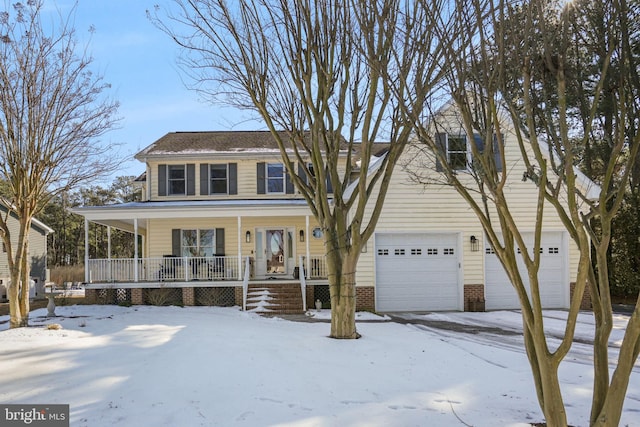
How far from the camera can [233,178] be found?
18.9 metres

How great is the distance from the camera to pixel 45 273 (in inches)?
1154

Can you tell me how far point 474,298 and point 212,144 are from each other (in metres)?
11.0

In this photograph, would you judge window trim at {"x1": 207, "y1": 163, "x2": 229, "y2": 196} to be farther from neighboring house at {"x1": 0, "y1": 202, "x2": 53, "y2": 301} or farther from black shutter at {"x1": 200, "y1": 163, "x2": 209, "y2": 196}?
neighboring house at {"x1": 0, "y1": 202, "x2": 53, "y2": 301}

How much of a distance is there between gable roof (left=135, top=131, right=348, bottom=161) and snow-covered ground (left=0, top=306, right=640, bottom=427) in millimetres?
9780

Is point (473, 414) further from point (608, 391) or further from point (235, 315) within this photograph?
point (235, 315)

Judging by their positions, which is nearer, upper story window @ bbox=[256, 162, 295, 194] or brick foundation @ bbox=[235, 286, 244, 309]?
brick foundation @ bbox=[235, 286, 244, 309]

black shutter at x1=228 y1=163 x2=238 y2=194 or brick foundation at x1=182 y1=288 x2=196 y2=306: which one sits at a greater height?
black shutter at x1=228 y1=163 x2=238 y2=194

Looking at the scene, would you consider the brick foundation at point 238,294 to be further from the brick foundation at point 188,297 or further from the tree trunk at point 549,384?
the tree trunk at point 549,384

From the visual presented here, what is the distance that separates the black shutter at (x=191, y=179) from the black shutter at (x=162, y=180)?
822mm

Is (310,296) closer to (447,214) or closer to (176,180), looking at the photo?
(447,214)

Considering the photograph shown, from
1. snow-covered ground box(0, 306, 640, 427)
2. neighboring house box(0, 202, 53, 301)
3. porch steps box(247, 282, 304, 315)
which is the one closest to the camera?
snow-covered ground box(0, 306, 640, 427)

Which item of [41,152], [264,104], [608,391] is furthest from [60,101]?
[608,391]

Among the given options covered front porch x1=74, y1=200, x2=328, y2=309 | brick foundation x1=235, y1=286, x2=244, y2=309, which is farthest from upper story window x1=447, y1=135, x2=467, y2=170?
brick foundation x1=235, y1=286, x2=244, y2=309

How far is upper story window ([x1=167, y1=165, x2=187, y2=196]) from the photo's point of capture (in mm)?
18891
